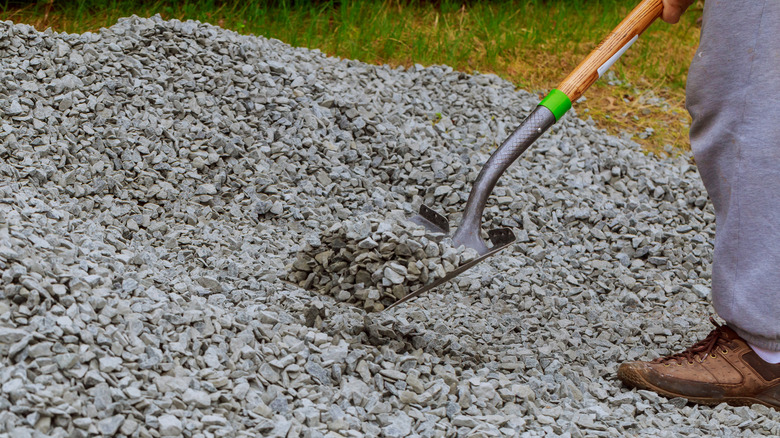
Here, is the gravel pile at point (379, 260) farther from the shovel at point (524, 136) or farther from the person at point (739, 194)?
the person at point (739, 194)

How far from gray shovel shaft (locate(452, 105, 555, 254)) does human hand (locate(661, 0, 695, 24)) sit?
0.53 m

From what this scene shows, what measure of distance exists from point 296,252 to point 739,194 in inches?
57.4

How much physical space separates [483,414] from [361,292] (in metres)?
0.48

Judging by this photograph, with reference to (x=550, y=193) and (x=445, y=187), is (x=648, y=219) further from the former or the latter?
(x=445, y=187)

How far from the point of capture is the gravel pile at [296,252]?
6.14 ft

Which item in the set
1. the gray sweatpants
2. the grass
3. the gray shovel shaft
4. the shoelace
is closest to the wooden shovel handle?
the gray shovel shaft

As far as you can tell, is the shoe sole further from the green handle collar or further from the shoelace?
the green handle collar

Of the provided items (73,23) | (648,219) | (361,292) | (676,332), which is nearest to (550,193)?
(648,219)

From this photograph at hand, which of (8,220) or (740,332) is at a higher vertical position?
(740,332)

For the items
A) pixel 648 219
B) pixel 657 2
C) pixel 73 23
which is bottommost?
pixel 73 23

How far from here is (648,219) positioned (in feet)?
11.5

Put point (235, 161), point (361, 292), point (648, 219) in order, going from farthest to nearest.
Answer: point (648, 219) < point (235, 161) < point (361, 292)

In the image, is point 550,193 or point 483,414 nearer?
point 483,414

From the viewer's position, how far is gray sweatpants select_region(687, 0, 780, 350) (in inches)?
80.9
